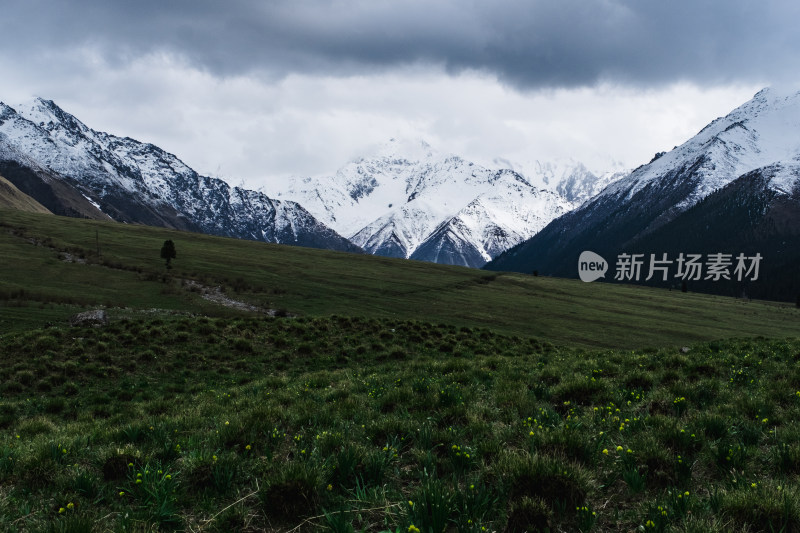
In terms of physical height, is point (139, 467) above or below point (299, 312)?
above

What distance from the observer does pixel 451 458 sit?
7.02m

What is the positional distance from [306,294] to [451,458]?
64.1 m

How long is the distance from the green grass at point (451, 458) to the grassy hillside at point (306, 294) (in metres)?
32.2

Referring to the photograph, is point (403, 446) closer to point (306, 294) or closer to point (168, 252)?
point (306, 294)

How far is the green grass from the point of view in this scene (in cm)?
536

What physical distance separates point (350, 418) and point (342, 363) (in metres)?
17.3

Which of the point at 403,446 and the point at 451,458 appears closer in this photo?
the point at 451,458

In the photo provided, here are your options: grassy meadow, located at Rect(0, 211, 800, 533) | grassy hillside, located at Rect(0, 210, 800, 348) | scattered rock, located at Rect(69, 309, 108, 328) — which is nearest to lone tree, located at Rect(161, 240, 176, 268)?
grassy hillside, located at Rect(0, 210, 800, 348)

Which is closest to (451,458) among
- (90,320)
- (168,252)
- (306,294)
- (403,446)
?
(403,446)

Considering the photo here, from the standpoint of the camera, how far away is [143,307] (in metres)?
47.0

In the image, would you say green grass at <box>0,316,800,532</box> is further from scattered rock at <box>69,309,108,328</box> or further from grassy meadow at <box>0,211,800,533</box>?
scattered rock at <box>69,309,108,328</box>

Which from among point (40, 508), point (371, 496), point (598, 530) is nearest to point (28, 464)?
point (40, 508)

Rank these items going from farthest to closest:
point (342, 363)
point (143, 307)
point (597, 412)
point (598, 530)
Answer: point (143, 307) < point (342, 363) < point (597, 412) < point (598, 530)

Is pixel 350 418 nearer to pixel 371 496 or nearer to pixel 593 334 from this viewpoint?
pixel 371 496
